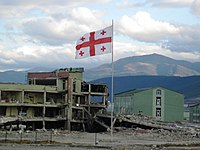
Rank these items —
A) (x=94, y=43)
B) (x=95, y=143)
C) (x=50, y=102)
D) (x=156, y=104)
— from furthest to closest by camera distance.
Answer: (x=156, y=104) → (x=50, y=102) → (x=95, y=143) → (x=94, y=43)

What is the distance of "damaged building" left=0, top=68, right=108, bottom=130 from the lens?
117 meters

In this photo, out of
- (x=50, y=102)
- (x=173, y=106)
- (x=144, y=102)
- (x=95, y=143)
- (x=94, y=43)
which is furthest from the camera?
(x=173, y=106)

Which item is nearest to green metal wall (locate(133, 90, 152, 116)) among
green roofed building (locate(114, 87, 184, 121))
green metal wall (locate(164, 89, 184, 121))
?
green roofed building (locate(114, 87, 184, 121))

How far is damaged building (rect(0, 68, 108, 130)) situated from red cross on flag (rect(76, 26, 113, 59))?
201 ft

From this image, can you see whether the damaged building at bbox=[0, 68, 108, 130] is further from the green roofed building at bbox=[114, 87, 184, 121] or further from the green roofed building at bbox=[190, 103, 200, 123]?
the green roofed building at bbox=[190, 103, 200, 123]

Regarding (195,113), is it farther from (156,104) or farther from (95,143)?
(95,143)

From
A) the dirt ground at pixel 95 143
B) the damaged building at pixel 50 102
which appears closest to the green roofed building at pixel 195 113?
the damaged building at pixel 50 102

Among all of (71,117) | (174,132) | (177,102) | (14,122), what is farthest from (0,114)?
(177,102)

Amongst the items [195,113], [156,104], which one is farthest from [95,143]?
[195,113]

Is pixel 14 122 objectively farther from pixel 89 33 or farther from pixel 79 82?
pixel 89 33

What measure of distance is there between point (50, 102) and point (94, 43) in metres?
72.5

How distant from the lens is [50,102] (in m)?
122

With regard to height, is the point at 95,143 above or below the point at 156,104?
below

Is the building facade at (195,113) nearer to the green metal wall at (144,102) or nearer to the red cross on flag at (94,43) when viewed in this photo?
the green metal wall at (144,102)
